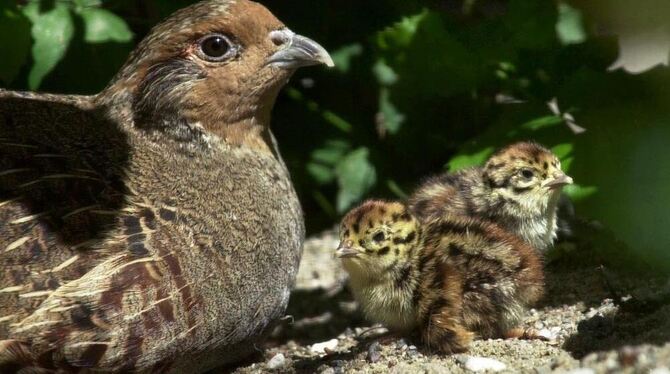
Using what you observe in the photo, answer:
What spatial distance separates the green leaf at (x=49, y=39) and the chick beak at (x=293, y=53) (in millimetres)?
1099

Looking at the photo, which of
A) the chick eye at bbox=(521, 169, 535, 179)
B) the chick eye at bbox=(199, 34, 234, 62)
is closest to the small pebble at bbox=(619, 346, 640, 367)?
the chick eye at bbox=(521, 169, 535, 179)

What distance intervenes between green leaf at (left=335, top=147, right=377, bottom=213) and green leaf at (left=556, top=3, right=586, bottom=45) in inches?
48.3

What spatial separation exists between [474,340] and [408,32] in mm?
1904

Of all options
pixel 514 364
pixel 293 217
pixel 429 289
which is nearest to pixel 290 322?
pixel 293 217

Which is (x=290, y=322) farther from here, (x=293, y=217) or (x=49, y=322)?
(x=49, y=322)

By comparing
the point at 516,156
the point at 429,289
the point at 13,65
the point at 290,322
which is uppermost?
the point at 13,65

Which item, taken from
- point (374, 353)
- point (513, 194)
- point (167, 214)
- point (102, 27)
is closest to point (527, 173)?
point (513, 194)

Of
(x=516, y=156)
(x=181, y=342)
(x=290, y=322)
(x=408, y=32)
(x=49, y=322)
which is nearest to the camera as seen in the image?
(x=49, y=322)

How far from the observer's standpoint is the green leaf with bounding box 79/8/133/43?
5520 millimetres

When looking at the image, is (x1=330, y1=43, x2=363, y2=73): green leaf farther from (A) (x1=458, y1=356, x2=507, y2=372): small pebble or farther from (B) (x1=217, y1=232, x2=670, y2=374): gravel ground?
(A) (x1=458, y1=356, x2=507, y2=372): small pebble

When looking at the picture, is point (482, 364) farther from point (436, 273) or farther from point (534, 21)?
point (534, 21)

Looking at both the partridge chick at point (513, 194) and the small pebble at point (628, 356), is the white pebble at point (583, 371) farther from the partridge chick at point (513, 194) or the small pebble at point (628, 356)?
the partridge chick at point (513, 194)

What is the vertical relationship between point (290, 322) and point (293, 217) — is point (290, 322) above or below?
below

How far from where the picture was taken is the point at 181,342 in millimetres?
4289
